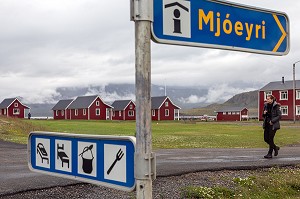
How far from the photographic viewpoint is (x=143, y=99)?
2488mm

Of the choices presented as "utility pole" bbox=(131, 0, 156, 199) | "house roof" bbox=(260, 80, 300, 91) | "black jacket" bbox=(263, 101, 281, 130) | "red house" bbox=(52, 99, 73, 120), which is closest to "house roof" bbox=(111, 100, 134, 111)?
"red house" bbox=(52, 99, 73, 120)

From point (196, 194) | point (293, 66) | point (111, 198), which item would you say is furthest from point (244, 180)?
point (293, 66)

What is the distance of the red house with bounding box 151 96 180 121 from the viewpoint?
96.2 metres

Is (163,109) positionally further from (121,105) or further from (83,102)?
(83,102)

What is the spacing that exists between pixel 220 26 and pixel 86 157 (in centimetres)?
132

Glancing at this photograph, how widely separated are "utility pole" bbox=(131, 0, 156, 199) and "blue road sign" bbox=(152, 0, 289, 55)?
0.36 ft

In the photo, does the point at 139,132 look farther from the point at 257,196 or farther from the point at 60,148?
the point at 257,196

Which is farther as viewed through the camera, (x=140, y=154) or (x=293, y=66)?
(x=293, y=66)

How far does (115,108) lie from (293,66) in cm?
5413

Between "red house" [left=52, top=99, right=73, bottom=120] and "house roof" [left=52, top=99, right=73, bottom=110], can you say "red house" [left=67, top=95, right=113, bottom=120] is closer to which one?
"red house" [left=52, top=99, right=73, bottom=120]


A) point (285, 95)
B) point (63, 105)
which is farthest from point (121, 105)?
point (285, 95)

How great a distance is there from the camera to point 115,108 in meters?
103

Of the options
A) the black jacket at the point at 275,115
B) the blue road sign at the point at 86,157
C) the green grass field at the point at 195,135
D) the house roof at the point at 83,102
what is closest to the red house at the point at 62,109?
the house roof at the point at 83,102

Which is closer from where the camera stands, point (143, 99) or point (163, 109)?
point (143, 99)
